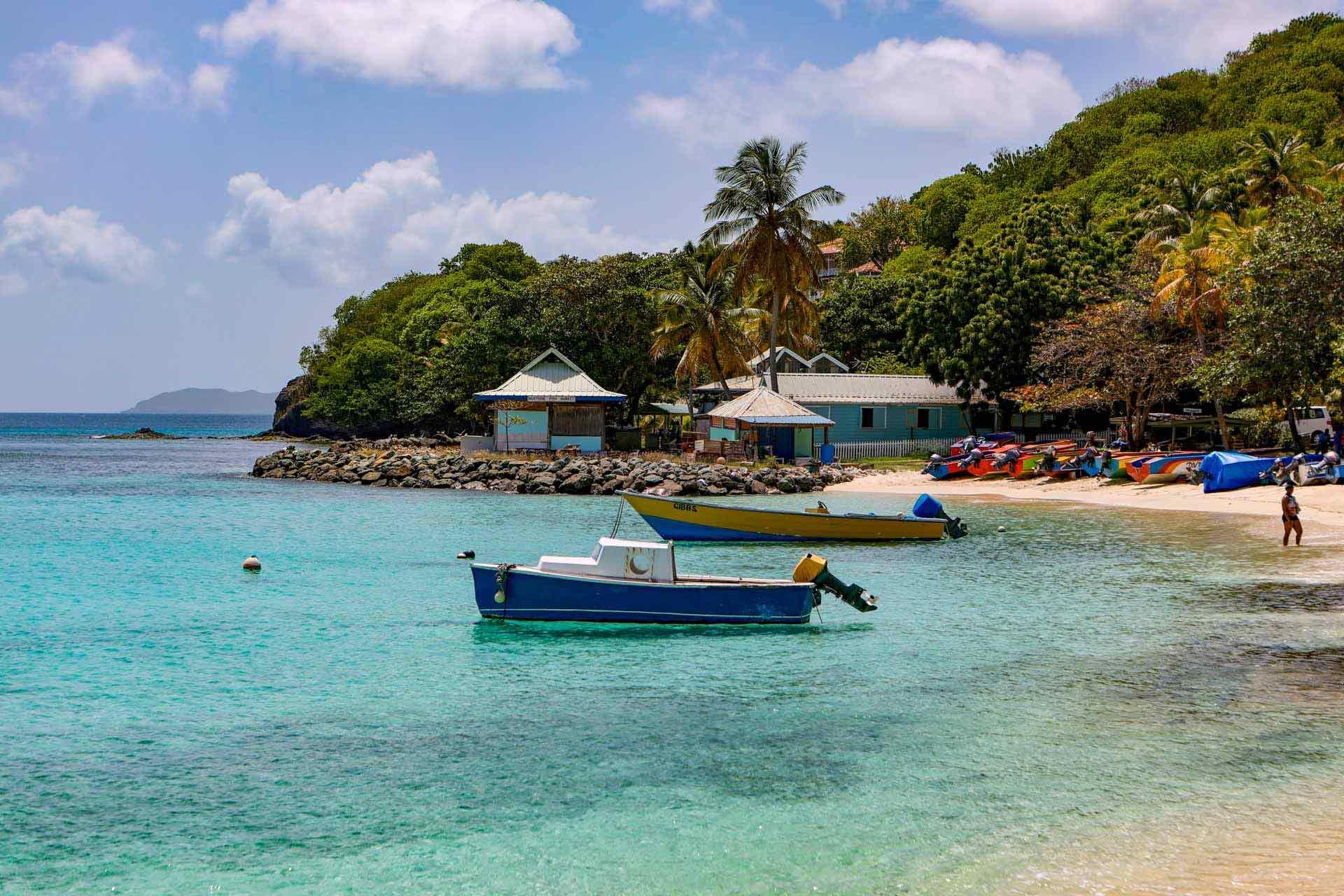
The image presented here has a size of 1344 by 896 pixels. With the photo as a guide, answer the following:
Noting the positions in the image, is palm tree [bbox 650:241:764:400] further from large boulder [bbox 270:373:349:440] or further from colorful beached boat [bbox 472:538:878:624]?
large boulder [bbox 270:373:349:440]

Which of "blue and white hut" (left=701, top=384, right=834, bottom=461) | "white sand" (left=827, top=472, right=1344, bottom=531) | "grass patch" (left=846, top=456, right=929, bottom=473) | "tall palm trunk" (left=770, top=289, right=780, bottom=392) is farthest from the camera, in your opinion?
"tall palm trunk" (left=770, top=289, right=780, bottom=392)

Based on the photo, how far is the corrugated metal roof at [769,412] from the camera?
147 ft

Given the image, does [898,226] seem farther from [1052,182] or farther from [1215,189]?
[1215,189]

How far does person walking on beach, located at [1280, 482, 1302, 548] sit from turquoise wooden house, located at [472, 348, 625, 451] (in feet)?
109

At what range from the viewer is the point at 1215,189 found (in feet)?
171

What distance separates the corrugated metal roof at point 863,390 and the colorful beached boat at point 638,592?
33676 mm

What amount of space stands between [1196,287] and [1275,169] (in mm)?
14526

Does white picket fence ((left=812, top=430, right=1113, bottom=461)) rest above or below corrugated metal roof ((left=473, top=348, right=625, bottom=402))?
below

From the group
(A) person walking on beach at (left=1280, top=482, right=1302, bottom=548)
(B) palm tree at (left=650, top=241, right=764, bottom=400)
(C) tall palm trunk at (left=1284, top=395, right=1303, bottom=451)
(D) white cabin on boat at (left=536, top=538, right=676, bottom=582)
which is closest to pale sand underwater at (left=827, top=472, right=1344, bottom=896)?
(D) white cabin on boat at (left=536, top=538, right=676, bottom=582)

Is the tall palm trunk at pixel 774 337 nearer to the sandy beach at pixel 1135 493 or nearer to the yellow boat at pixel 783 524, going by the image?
the sandy beach at pixel 1135 493

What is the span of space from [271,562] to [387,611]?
7577 millimetres

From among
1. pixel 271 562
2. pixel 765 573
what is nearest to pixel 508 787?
pixel 765 573

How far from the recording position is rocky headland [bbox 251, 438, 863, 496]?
40.5m

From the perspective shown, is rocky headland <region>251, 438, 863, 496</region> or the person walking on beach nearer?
the person walking on beach
